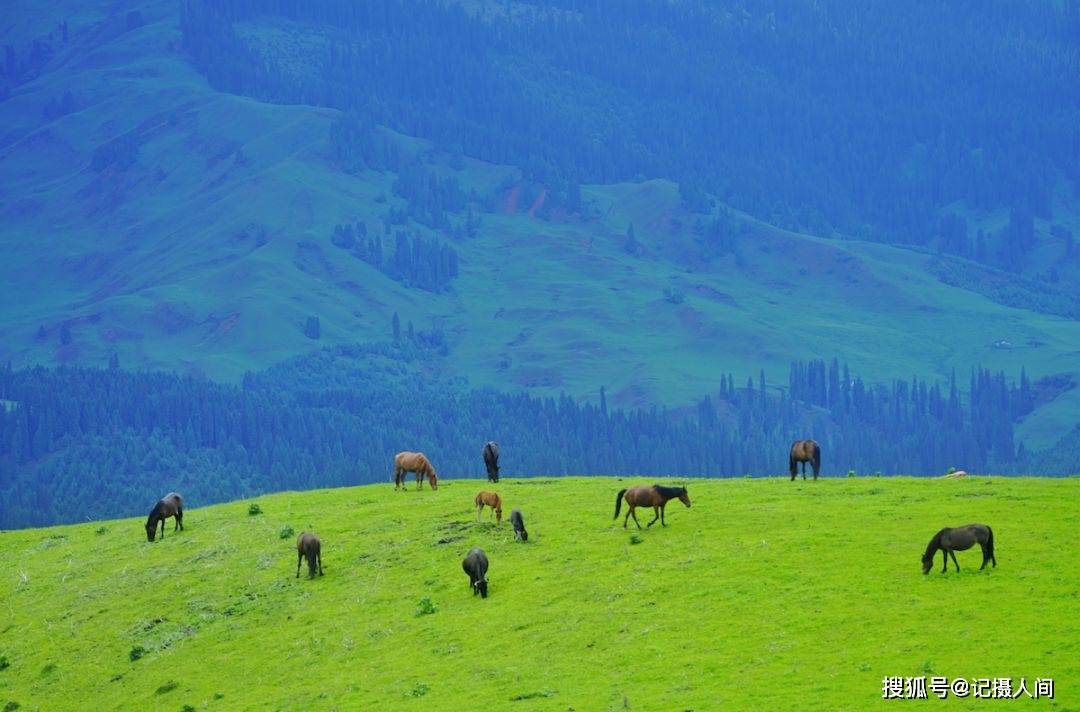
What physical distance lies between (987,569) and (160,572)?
3610 centimetres

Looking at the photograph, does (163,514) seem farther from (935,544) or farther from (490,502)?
(935,544)

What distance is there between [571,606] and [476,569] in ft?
16.5

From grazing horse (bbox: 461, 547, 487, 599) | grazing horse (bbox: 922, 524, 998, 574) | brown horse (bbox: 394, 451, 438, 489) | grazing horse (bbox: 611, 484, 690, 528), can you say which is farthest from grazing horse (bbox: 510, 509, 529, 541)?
grazing horse (bbox: 922, 524, 998, 574)

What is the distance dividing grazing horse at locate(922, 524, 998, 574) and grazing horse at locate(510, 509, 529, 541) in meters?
17.7

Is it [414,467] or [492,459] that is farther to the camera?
[414,467]

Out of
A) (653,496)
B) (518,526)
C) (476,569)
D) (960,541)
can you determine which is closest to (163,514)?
(518,526)

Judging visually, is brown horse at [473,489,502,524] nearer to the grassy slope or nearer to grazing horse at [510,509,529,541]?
the grassy slope

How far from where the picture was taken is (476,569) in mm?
54219

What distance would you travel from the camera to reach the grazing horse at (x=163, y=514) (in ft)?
232

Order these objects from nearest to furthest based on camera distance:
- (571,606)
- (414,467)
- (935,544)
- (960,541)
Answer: (960,541), (935,544), (571,606), (414,467)

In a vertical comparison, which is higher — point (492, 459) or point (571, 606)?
point (492, 459)

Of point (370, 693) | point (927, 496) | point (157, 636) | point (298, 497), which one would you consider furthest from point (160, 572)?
point (927, 496)

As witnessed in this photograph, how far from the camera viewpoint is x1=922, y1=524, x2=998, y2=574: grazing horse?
1845 inches

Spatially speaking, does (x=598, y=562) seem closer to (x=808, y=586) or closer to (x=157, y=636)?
(x=808, y=586)
